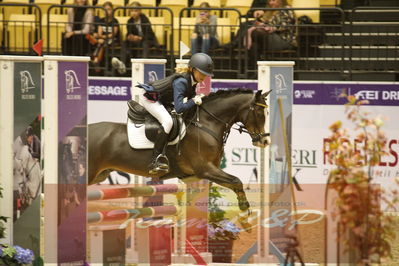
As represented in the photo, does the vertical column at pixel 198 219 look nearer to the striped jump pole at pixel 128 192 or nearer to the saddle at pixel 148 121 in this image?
the striped jump pole at pixel 128 192

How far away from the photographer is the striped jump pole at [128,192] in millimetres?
7802

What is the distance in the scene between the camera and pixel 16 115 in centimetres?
680

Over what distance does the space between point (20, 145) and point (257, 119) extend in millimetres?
2649

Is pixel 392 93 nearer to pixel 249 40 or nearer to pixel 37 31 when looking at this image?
pixel 249 40

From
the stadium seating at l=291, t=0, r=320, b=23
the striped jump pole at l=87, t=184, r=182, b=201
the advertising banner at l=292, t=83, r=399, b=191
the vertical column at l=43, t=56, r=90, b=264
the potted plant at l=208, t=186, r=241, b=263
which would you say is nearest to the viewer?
the vertical column at l=43, t=56, r=90, b=264

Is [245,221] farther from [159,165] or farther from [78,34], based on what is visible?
[78,34]

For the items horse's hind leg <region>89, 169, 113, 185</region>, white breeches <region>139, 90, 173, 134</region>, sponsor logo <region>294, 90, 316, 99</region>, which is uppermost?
sponsor logo <region>294, 90, 316, 99</region>

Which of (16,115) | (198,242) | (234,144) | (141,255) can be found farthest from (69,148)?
(234,144)

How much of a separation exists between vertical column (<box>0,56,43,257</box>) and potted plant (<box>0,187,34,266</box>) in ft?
0.17

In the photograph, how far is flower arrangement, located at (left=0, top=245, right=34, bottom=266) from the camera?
6.66 meters

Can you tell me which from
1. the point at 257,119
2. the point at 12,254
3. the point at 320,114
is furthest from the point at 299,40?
the point at 12,254

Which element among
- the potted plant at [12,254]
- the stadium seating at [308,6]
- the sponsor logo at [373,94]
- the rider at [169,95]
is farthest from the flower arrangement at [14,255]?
the stadium seating at [308,6]

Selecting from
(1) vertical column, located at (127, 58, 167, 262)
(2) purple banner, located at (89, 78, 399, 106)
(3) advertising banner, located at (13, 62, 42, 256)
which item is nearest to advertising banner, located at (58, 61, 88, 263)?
(3) advertising banner, located at (13, 62, 42, 256)

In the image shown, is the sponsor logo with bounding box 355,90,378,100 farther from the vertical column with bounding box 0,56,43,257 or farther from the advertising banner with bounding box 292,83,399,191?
the vertical column with bounding box 0,56,43,257
